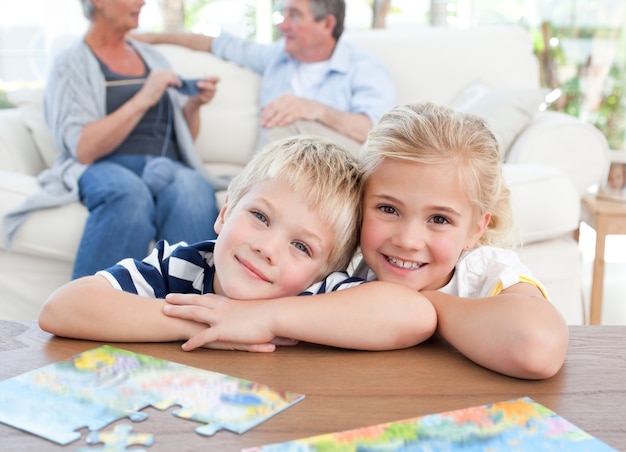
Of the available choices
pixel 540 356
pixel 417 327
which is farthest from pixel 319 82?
pixel 540 356

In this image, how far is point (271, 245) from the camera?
0.94 m

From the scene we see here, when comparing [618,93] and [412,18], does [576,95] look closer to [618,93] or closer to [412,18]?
[618,93]

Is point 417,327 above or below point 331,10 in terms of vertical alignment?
below

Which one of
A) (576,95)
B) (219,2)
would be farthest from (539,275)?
(219,2)

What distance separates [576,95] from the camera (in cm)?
466

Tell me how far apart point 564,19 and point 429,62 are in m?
2.36

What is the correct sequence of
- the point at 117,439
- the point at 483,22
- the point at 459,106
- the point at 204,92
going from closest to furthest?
1. the point at 117,439
2. the point at 204,92
3. the point at 459,106
4. the point at 483,22

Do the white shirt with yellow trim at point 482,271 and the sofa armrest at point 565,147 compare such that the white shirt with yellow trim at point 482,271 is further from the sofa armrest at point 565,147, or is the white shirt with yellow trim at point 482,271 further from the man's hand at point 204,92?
the man's hand at point 204,92

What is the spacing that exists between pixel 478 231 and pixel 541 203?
1110 millimetres

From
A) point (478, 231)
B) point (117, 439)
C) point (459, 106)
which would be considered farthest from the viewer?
point (459, 106)

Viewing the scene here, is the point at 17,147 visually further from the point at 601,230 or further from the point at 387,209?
the point at 601,230

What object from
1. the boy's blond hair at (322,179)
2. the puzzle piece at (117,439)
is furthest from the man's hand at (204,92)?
the puzzle piece at (117,439)

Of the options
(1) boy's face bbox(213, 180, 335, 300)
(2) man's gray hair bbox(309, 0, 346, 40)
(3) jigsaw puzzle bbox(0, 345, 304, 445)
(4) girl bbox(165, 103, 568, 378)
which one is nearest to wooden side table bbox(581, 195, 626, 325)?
(2) man's gray hair bbox(309, 0, 346, 40)

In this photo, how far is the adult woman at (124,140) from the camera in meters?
2.13
